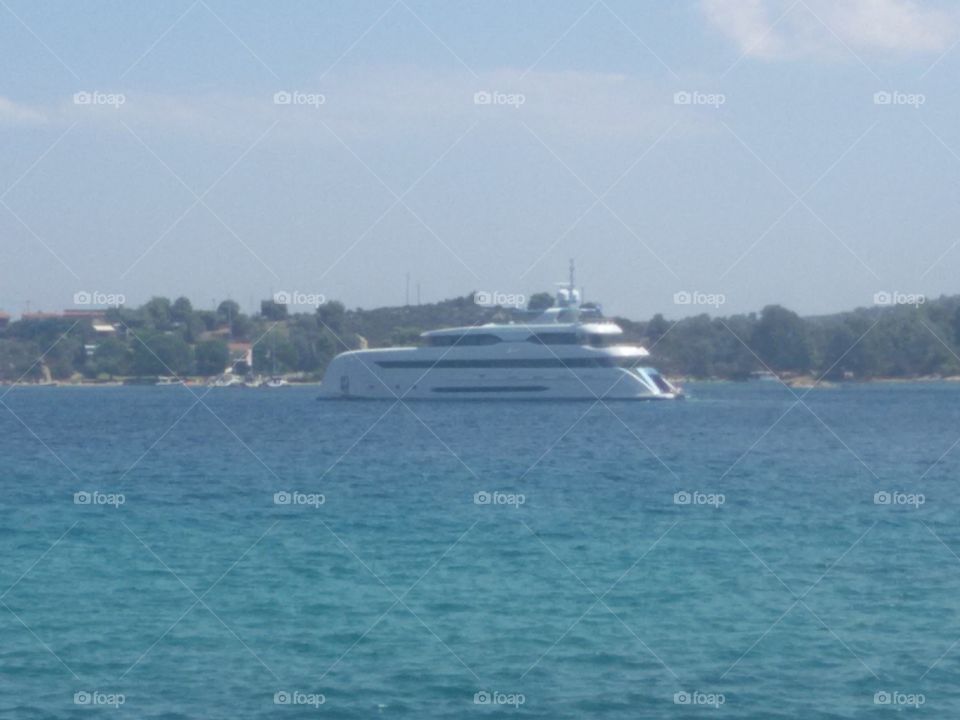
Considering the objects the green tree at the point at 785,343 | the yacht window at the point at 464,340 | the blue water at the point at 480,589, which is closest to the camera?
the blue water at the point at 480,589

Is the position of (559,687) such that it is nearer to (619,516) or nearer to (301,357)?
(619,516)

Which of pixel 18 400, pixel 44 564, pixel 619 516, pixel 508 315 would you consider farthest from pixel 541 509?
pixel 18 400

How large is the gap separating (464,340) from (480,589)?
158 ft

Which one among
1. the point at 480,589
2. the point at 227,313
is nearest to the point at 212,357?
the point at 227,313

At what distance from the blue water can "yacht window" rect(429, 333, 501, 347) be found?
26.9 meters

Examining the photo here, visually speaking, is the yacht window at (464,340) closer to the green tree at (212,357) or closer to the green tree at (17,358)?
the green tree at (212,357)

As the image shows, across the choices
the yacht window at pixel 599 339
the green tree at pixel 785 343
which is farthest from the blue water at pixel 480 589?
the yacht window at pixel 599 339

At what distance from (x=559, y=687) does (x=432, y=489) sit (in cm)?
1635

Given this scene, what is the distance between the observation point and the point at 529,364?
6353 centimetres

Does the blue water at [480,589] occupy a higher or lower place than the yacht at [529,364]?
lower

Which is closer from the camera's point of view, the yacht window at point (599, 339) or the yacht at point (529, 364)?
the yacht at point (529, 364)

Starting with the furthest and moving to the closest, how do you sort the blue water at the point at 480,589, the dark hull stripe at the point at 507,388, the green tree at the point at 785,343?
1. the dark hull stripe at the point at 507,388
2. the green tree at the point at 785,343
3. the blue water at the point at 480,589

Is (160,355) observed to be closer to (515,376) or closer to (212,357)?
(212,357)

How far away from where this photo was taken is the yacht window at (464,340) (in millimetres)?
63250
